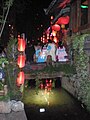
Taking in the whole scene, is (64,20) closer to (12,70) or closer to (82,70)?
(82,70)

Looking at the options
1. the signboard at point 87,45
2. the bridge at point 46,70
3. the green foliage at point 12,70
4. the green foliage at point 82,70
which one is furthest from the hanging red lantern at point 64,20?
the green foliage at point 12,70

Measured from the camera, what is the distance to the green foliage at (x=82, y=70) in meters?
11.7

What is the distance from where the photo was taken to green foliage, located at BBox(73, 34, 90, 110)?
1166 cm

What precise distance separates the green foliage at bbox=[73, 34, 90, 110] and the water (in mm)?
714

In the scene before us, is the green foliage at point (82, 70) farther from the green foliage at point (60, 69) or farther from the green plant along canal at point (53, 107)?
the green foliage at point (60, 69)

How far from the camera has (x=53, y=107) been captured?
1308 cm

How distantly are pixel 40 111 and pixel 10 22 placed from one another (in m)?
12.3

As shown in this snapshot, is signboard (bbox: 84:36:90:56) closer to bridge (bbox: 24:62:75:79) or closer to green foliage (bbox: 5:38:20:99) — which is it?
bridge (bbox: 24:62:75:79)

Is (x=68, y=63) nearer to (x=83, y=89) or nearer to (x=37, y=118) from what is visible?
(x=83, y=89)

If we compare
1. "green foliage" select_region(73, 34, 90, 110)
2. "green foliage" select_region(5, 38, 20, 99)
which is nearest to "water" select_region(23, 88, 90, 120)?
"green foliage" select_region(73, 34, 90, 110)

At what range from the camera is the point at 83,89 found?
12086 millimetres

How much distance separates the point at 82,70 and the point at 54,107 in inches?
108

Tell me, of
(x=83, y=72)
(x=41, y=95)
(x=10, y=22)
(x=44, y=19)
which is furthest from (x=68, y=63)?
(x=44, y=19)

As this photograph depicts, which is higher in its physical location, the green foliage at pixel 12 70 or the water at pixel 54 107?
the green foliage at pixel 12 70
